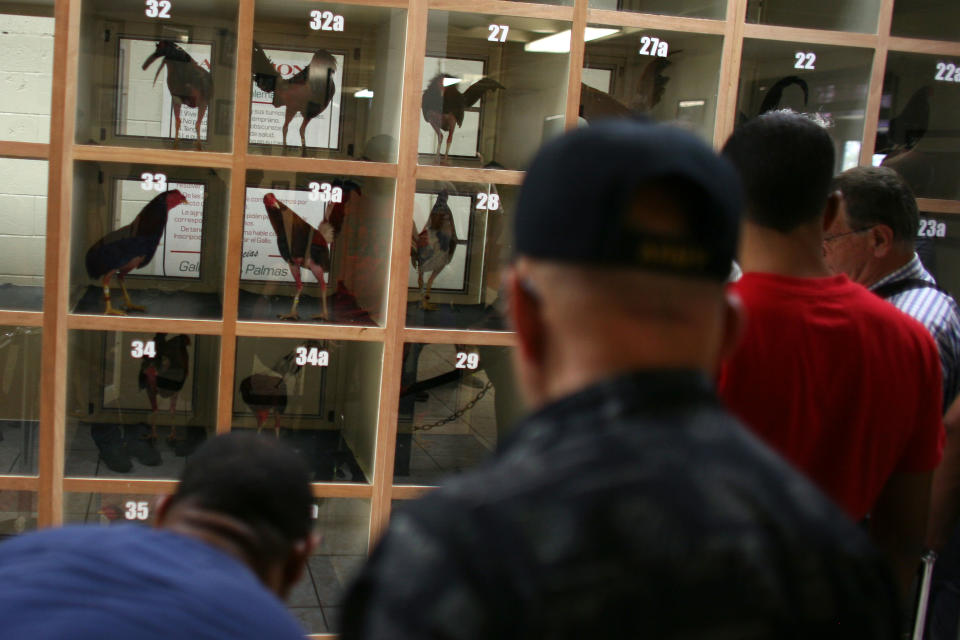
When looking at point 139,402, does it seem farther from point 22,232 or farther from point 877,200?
point 877,200

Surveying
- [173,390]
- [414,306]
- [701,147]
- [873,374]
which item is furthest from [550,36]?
[701,147]

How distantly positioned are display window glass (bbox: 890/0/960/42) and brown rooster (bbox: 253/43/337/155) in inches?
52.7

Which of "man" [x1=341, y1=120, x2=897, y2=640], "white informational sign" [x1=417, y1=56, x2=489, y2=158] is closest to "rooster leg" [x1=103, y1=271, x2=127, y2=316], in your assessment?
"white informational sign" [x1=417, y1=56, x2=489, y2=158]

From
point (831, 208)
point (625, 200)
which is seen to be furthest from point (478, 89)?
point (625, 200)

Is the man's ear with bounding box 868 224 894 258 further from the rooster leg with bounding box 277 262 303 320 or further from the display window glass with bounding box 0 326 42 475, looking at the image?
the display window glass with bounding box 0 326 42 475

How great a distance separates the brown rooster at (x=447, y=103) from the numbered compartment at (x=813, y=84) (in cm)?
62

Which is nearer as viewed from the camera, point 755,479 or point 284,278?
point 755,479

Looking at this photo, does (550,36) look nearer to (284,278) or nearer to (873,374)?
(284,278)

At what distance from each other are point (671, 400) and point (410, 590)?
0.17 m

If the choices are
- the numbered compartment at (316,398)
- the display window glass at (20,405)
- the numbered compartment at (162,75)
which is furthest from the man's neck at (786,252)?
the display window glass at (20,405)

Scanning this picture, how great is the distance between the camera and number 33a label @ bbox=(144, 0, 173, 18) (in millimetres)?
2123

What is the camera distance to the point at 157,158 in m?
2.13

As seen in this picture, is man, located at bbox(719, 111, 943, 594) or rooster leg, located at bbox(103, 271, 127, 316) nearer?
man, located at bbox(719, 111, 943, 594)

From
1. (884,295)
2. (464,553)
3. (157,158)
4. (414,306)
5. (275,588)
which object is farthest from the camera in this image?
(414,306)
